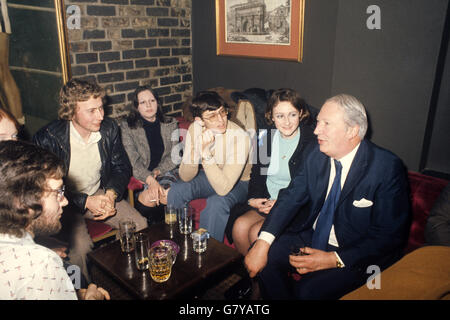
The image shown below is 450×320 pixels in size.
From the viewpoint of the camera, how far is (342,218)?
1.94m

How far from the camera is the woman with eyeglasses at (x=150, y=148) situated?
2992 millimetres

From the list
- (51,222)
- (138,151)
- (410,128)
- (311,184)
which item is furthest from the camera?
(138,151)

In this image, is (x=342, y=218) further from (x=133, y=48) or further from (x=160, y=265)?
(x=133, y=48)

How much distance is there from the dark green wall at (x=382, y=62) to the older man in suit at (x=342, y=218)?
963mm

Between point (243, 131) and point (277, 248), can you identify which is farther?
point (243, 131)

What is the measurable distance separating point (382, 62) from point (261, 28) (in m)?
1.38

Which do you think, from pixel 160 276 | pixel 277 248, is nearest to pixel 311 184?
pixel 277 248

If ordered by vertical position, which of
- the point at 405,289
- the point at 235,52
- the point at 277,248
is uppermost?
the point at 235,52

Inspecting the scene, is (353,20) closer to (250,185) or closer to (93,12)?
(250,185)

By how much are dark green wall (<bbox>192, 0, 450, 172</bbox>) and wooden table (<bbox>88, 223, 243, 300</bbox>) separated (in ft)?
5.67

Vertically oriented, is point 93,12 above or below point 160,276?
above

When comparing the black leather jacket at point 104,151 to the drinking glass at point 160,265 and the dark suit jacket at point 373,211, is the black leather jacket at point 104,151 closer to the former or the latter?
the drinking glass at point 160,265

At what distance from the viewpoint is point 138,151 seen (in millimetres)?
3199

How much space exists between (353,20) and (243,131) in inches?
50.3
